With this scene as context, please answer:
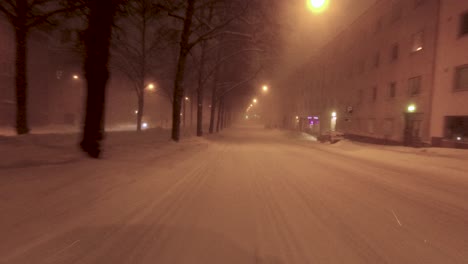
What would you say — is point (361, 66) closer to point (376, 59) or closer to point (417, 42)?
point (376, 59)

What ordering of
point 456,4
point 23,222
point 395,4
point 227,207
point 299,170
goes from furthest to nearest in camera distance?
point 395,4 → point 456,4 → point 299,170 → point 227,207 → point 23,222

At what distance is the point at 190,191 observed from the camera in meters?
6.30

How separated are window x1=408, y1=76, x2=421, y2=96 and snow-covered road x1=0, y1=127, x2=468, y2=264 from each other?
1689cm

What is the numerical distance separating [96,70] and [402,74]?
23803 millimetres

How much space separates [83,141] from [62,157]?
0.77m

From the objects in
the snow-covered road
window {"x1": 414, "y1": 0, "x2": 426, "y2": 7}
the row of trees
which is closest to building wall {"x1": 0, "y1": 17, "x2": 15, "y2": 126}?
the row of trees

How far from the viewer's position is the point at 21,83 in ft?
43.9

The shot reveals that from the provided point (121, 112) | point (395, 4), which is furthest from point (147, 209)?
point (121, 112)

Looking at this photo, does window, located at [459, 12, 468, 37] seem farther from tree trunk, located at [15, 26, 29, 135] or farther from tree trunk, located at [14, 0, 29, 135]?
tree trunk, located at [15, 26, 29, 135]

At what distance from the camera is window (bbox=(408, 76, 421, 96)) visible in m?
21.9

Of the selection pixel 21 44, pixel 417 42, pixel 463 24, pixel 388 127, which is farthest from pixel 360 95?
pixel 21 44

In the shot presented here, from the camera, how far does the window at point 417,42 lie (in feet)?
71.2

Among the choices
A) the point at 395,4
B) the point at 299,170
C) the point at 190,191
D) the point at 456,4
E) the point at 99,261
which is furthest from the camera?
the point at 395,4

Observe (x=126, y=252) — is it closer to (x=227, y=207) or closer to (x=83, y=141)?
(x=227, y=207)
